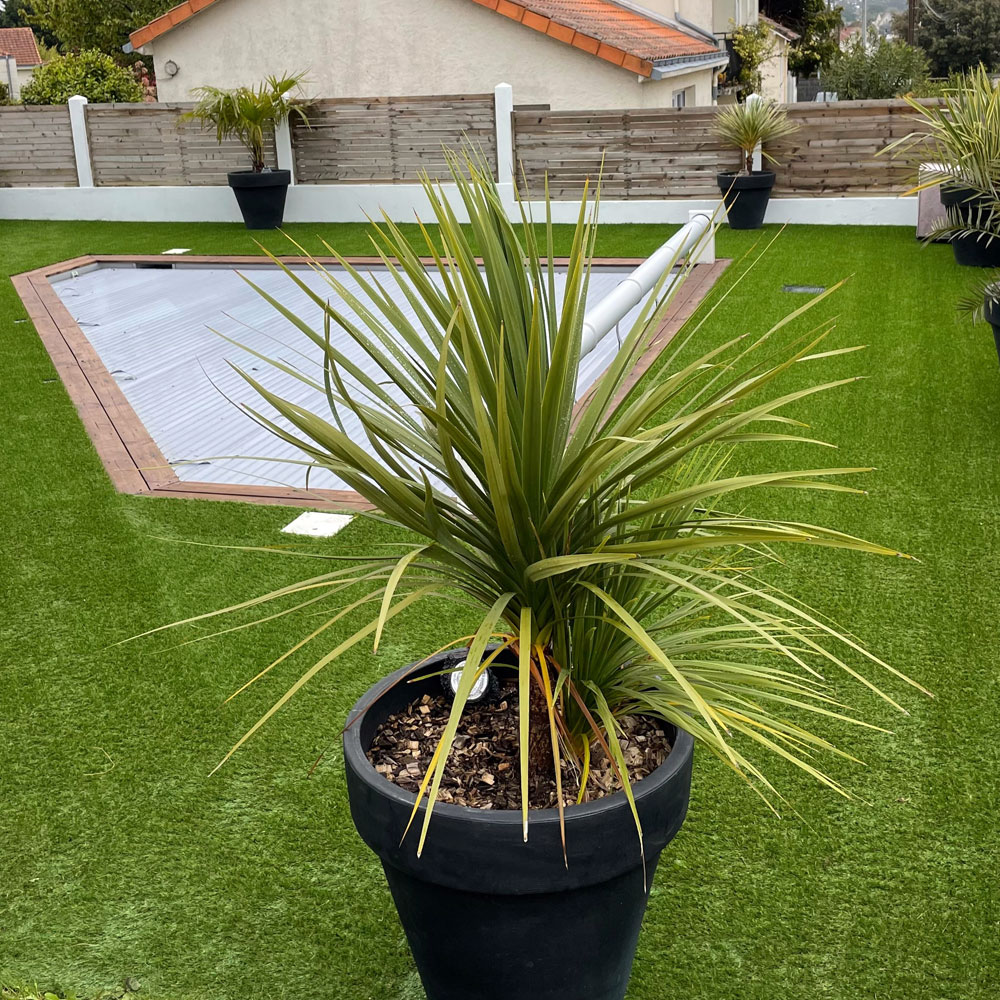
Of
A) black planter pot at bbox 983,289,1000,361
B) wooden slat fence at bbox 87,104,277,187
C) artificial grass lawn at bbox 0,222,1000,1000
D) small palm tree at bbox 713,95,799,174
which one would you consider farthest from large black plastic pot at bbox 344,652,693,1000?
wooden slat fence at bbox 87,104,277,187

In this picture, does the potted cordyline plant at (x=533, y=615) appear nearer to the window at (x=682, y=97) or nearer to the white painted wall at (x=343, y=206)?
the white painted wall at (x=343, y=206)

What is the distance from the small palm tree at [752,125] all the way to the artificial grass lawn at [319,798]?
769 centimetres

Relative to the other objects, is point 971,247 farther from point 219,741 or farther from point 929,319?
point 219,741

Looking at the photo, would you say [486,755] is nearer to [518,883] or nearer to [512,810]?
[512,810]

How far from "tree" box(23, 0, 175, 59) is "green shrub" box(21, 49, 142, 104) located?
15.0 meters

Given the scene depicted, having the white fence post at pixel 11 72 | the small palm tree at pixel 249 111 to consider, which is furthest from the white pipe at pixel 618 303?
the white fence post at pixel 11 72

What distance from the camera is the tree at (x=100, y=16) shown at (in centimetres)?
3074

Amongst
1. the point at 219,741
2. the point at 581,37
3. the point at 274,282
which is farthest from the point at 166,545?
the point at 581,37

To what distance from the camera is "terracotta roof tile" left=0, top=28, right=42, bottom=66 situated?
187 feet

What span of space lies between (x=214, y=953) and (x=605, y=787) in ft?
3.39

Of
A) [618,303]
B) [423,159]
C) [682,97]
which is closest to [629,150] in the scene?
[423,159]

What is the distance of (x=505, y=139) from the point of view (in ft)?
45.5

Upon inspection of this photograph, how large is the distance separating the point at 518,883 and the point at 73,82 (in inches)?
694

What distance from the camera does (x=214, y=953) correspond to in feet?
8.59
